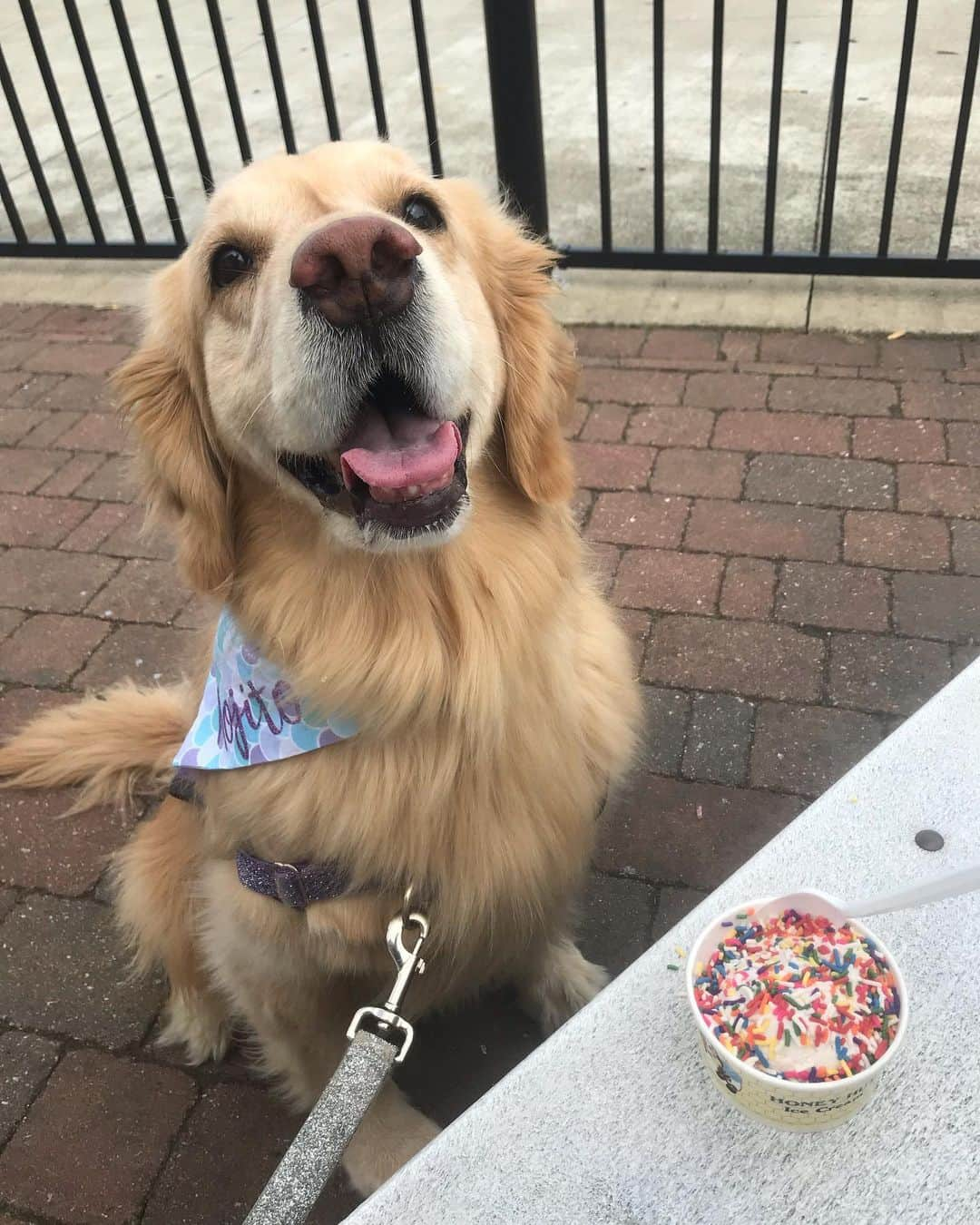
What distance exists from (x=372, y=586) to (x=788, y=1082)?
100 centimetres

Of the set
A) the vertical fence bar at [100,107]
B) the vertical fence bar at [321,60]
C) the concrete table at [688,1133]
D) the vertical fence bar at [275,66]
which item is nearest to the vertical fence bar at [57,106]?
the vertical fence bar at [100,107]

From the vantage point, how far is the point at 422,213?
176cm

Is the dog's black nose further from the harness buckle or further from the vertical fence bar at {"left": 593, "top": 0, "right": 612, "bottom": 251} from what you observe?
the vertical fence bar at {"left": 593, "top": 0, "right": 612, "bottom": 251}

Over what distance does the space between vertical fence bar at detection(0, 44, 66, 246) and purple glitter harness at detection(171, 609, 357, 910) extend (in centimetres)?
484

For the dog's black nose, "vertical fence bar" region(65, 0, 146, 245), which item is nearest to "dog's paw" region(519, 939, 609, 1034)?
the dog's black nose

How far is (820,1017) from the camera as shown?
3.37ft

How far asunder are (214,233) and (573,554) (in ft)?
2.94

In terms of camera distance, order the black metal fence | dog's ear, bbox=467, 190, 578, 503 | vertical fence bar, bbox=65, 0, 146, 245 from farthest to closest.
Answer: vertical fence bar, bbox=65, 0, 146, 245 → the black metal fence → dog's ear, bbox=467, 190, 578, 503

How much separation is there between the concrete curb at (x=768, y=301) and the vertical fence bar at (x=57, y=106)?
1.56 feet

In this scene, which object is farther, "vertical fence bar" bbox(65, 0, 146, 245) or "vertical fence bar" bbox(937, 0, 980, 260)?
"vertical fence bar" bbox(65, 0, 146, 245)

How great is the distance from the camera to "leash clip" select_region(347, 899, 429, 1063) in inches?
53.6

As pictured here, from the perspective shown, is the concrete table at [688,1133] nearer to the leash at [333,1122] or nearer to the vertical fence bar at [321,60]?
the leash at [333,1122]

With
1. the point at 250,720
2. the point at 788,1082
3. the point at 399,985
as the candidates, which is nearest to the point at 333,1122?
the point at 399,985

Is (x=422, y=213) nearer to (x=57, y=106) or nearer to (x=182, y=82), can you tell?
(x=182, y=82)
